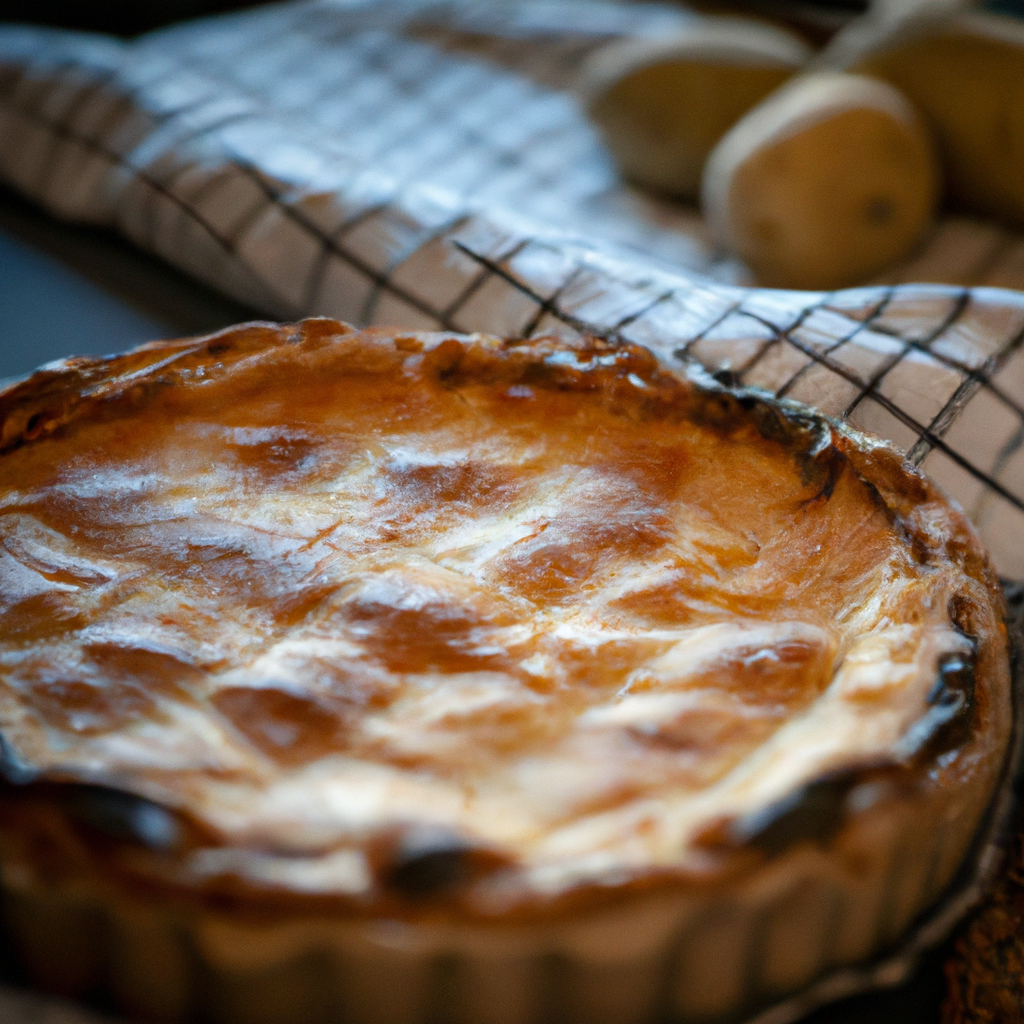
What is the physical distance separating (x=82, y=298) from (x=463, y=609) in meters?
1.06

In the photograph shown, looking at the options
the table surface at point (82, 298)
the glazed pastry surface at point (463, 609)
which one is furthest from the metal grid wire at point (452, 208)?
the glazed pastry surface at point (463, 609)

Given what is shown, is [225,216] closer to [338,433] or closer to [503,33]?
[338,433]

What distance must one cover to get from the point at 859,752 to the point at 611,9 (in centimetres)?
230

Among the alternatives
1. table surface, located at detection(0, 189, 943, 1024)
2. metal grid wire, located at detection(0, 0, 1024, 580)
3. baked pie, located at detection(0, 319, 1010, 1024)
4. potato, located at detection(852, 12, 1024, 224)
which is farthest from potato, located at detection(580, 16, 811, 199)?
baked pie, located at detection(0, 319, 1010, 1024)

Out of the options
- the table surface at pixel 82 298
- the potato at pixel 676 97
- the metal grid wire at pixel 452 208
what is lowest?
the table surface at pixel 82 298

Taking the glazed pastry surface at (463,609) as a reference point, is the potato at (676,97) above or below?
above

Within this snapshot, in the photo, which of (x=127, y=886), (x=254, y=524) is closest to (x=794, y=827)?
(x=127, y=886)

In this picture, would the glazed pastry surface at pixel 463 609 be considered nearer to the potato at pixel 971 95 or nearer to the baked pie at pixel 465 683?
the baked pie at pixel 465 683

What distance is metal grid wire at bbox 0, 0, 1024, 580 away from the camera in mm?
925

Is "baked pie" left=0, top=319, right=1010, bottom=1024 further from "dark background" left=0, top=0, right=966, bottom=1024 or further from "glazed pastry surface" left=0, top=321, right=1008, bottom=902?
"dark background" left=0, top=0, right=966, bottom=1024

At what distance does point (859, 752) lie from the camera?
1.65ft

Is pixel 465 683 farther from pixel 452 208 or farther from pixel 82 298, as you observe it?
pixel 82 298

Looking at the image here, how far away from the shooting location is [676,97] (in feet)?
5.60

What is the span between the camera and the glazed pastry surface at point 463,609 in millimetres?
490
